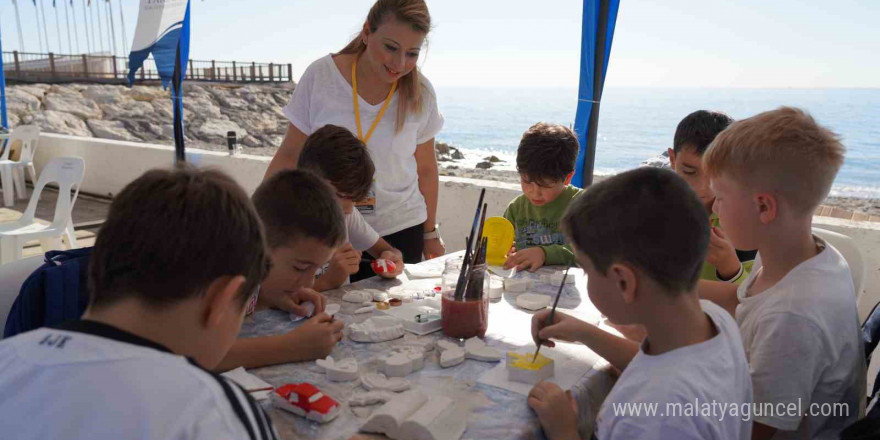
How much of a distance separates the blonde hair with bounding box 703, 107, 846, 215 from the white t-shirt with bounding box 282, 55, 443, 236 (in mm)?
1394

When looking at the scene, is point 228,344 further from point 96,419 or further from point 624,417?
point 624,417

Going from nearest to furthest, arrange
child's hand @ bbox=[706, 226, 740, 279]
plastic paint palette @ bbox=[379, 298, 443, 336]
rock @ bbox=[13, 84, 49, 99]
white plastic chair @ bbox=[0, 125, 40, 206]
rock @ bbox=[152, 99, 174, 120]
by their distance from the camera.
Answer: plastic paint palette @ bbox=[379, 298, 443, 336]
child's hand @ bbox=[706, 226, 740, 279]
white plastic chair @ bbox=[0, 125, 40, 206]
rock @ bbox=[13, 84, 49, 99]
rock @ bbox=[152, 99, 174, 120]

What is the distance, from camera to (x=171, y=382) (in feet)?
2.30

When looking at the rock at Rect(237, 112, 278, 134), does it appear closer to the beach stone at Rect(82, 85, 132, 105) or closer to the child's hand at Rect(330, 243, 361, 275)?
the beach stone at Rect(82, 85, 132, 105)

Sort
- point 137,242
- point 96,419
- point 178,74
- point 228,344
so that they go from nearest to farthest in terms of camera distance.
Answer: point 96,419
point 137,242
point 228,344
point 178,74

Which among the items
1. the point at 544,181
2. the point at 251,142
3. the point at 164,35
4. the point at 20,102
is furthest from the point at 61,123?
the point at 544,181

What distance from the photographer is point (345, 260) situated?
1.89 meters

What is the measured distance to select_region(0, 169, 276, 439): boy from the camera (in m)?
0.68

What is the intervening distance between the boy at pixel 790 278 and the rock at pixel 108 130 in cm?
2208

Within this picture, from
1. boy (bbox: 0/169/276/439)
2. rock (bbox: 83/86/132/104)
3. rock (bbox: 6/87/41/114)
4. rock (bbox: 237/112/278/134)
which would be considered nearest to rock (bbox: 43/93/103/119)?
rock (bbox: 6/87/41/114)

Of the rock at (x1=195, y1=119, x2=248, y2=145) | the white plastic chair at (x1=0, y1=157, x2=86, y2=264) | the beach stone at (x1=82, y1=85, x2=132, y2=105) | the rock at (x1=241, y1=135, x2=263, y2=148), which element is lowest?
the rock at (x1=241, y1=135, x2=263, y2=148)

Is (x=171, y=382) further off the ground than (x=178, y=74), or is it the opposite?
(x=178, y=74)

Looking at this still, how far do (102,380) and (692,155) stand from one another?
212 cm

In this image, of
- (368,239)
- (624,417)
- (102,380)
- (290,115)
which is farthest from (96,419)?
(290,115)
